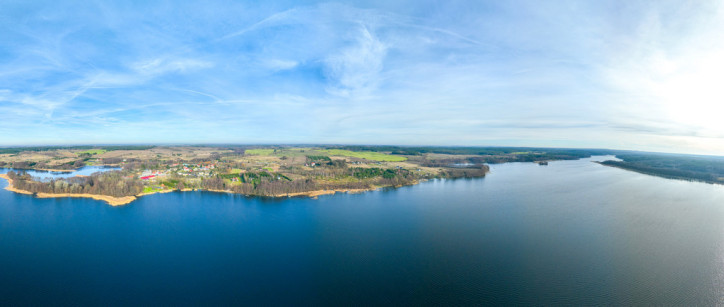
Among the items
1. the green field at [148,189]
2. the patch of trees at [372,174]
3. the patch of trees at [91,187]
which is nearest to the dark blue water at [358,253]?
the patch of trees at [91,187]

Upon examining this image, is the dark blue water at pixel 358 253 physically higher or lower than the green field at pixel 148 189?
lower

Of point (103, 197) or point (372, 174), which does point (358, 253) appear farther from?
point (103, 197)

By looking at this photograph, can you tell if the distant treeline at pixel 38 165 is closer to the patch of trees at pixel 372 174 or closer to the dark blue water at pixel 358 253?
the dark blue water at pixel 358 253

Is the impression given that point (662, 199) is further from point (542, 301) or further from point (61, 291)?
point (61, 291)

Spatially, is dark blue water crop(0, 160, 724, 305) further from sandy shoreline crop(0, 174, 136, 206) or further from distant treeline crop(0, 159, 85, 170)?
distant treeline crop(0, 159, 85, 170)

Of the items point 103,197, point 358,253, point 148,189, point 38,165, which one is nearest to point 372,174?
point 358,253

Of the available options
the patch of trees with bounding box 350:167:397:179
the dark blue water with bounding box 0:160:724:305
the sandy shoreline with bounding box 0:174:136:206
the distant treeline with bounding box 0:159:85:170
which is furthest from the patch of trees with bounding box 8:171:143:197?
the distant treeline with bounding box 0:159:85:170

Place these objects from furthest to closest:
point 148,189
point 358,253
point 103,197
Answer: point 148,189
point 103,197
point 358,253

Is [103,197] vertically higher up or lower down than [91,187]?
lower down
